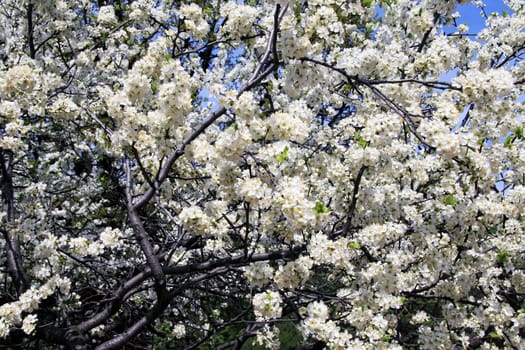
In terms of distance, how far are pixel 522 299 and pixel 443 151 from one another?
13.9 ft

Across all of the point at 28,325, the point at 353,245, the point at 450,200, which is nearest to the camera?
the point at 353,245

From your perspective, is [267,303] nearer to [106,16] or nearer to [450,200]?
[450,200]

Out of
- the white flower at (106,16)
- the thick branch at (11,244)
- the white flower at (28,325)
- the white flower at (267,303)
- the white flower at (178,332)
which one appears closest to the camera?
the white flower at (267,303)

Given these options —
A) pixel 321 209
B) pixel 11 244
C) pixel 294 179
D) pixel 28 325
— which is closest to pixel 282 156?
pixel 294 179

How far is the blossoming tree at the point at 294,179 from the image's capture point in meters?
3.40

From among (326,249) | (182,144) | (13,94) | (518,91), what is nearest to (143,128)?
(182,144)

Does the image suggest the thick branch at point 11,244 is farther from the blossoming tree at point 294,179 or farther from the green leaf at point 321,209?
the green leaf at point 321,209

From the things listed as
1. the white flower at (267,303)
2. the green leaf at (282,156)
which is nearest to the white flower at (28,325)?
the white flower at (267,303)

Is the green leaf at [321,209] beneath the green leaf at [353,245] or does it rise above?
beneath

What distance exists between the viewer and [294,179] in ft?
9.89

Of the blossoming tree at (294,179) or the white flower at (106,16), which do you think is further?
the white flower at (106,16)

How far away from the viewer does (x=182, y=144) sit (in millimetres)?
3914

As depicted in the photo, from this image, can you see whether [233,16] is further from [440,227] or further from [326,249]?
[440,227]

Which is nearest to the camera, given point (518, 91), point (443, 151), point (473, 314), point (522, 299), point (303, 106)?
point (443, 151)
